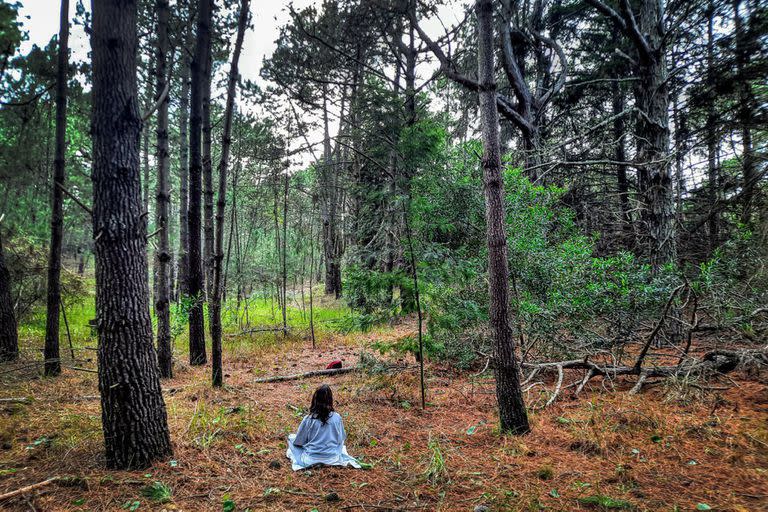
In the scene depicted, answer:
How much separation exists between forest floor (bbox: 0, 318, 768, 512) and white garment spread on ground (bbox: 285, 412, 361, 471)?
15 cm

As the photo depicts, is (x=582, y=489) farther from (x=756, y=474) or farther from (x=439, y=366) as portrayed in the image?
(x=439, y=366)

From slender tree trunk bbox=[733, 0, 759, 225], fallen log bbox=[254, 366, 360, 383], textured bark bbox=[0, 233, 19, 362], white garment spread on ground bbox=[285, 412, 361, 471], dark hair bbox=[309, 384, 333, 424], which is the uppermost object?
slender tree trunk bbox=[733, 0, 759, 225]

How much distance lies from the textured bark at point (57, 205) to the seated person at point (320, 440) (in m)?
5.14

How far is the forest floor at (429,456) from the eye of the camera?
286 cm

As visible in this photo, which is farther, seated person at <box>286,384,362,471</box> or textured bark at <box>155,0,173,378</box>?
textured bark at <box>155,0,173,378</box>

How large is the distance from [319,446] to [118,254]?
2.97 meters

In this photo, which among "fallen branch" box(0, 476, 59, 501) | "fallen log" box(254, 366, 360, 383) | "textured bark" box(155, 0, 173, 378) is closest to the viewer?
"fallen branch" box(0, 476, 59, 501)

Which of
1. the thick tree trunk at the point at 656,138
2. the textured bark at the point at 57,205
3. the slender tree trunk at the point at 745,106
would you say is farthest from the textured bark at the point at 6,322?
the thick tree trunk at the point at 656,138

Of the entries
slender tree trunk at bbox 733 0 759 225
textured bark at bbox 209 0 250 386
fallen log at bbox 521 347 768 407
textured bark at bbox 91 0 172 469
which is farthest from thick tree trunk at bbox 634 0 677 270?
textured bark at bbox 91 0 172 469

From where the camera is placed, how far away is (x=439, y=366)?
771cm

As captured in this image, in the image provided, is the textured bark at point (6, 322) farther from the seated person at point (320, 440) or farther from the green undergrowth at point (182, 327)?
the seated person at point (320, 440)

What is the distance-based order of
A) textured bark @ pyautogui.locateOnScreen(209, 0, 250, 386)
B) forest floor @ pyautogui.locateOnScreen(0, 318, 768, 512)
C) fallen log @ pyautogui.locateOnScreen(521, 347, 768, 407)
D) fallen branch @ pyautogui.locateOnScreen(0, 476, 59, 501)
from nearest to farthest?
fallen branch @ pyautogui.locateOnScreen(0, 476, 59, 501) → forest floor @ pyautogui.locateOnScreen(0, 318, 768, 512) → fallen log @ pyautogui.locateOnScreen(521, 347, 768, 407) → textured bark @ pyautogui.locateOnScreen(209, 0, 250, 386)

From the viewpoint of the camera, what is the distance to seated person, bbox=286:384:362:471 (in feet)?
12.4

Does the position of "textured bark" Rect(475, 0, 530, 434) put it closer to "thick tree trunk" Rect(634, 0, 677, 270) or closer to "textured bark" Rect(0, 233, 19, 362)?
"thick tree trunk" Rect(634, 0, 677, 270)
